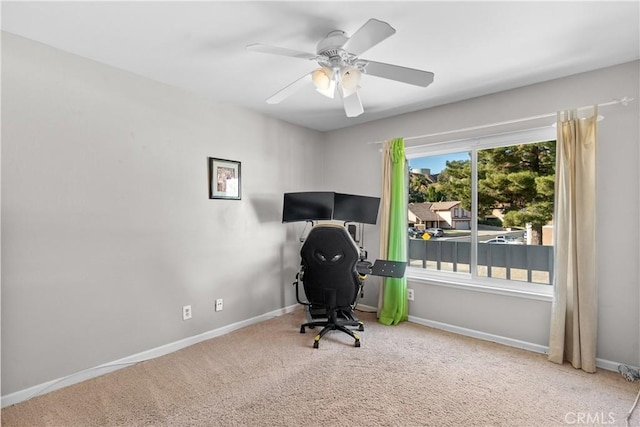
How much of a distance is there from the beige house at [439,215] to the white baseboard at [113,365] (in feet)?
7.19

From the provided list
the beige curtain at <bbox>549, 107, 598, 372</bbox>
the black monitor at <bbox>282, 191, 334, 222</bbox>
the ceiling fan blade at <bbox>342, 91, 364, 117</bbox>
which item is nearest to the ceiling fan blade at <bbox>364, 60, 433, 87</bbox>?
the ceiling fan blade at <bbox>342, 91, 364, 117</bbox>

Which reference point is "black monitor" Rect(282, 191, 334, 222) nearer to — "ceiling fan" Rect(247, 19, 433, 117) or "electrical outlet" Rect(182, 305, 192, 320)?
"electrical outlet" Rect(182, 305, 192, 320)

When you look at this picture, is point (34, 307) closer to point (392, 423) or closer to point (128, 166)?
point (128, 166)

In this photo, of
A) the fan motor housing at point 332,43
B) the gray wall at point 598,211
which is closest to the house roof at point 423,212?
the gray wall at point 598,211

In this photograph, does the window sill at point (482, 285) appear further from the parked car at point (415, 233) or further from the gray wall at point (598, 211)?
the parked car at point (415, 233)

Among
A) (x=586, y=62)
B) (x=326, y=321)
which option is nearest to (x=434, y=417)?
(x=326, y=321)

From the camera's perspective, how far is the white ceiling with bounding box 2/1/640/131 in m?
1.84

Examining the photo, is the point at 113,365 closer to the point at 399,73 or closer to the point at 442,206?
the point at 399,73

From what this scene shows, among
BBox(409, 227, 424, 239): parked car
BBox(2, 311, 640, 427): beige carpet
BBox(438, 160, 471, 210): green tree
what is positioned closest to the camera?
BBox(2, 311, 640, 427): beige carpet

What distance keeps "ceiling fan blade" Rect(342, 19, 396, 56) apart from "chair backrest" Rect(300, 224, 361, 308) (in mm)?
1574

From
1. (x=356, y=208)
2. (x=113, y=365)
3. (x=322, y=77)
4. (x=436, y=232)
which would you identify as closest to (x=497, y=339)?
(x=436, y=232)

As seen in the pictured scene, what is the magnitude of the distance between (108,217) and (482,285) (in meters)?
3.44

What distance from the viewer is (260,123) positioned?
3.71m

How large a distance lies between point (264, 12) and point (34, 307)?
243cm
